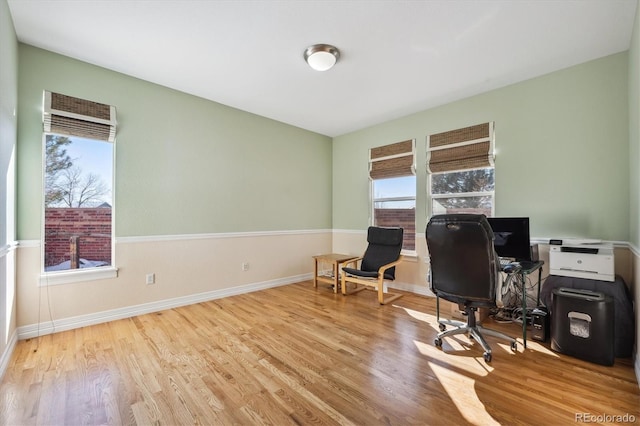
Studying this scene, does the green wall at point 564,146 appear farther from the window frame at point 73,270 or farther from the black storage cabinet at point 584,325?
the window frame at point 73,270

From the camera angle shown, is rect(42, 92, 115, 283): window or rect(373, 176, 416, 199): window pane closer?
rect(42, 92, 115, 283): window

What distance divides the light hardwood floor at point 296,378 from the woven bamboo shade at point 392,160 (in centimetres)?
235

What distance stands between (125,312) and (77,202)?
1.30m

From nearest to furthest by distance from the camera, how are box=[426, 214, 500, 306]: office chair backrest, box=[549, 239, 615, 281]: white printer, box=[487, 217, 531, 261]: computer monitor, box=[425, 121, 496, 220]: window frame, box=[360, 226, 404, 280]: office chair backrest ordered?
1. box=[426, 214, 500, 306]: office chair backrest
2. box=[549, 239, 615, 281]: white printer
3. box=[487, 217, 531, 261]: computer monitor
4. box=[425, 121, 496, 220]: window frame
5. box=[360, 226, 404, 280]: office chair backrest

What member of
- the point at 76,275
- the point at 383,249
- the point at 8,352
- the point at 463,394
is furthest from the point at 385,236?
the point at 8,352

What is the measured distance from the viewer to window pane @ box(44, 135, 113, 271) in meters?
2.80

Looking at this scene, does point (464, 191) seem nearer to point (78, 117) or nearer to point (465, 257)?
point (465, 257)

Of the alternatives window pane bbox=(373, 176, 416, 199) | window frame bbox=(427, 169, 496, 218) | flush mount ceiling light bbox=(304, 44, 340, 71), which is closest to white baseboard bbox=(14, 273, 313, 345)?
window pane bbox=(373, 176, 416, 199)

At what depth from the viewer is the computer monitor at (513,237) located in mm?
2826

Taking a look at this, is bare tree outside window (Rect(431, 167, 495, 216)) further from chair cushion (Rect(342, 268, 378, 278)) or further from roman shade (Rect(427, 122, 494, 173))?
chair cushion (Rect(342, 268, 378, 278))

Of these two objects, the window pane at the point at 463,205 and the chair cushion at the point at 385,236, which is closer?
the window pane at the point at 463,205

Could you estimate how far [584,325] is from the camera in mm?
2182

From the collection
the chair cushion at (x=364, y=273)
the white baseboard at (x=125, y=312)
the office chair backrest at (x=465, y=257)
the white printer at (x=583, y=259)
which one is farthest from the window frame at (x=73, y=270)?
the white printer at (x=583, y=259)

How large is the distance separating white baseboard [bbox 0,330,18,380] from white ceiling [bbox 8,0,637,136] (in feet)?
8.71
